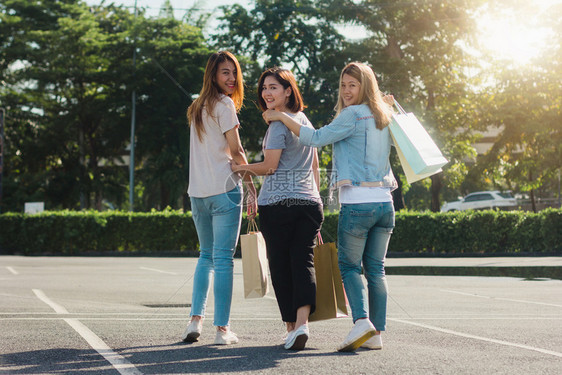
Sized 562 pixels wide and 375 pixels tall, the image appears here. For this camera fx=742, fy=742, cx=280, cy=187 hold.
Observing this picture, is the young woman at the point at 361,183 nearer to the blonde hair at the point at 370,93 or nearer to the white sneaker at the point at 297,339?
the blonde hair at the point at 370,93

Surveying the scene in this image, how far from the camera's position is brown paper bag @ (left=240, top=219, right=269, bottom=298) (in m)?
5.24

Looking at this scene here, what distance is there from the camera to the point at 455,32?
3466 cm

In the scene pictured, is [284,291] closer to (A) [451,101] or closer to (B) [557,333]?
Result: (B) [557,333]

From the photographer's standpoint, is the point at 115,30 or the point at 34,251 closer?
the point at 34,251

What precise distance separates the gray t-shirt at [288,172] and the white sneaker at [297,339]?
0.89 metres

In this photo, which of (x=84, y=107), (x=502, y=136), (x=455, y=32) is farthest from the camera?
(x=84, y=107)

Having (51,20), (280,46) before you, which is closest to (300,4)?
(280,46)

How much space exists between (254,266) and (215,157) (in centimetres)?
83

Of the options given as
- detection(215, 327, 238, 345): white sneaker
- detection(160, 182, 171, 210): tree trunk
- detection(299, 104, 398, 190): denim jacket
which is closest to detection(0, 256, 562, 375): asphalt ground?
detection(215, 327, 238, 345): white sneaker

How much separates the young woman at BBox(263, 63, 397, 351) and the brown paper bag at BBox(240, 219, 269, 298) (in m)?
0.55

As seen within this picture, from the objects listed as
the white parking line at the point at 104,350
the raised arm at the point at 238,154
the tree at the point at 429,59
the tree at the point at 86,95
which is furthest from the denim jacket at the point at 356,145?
the tree at the point at 86,95

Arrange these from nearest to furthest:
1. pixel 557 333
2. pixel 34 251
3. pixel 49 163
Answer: pixel 557 333 → pixel 34 251 → pixel 49 163

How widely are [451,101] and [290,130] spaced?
3078 centimetres

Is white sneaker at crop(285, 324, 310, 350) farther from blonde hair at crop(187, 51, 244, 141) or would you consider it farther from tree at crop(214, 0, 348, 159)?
tree at crop(214, 0, 348, 159)
